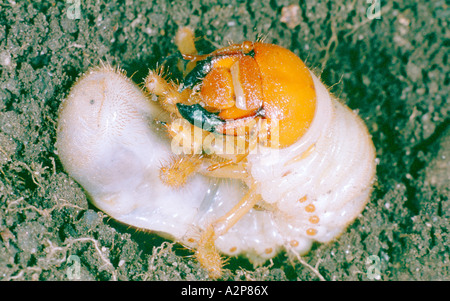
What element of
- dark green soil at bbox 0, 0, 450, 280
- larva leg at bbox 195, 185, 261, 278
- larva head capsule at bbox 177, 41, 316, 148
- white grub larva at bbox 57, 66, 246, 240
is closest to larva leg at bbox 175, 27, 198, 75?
dark green soil at bbox 0, 0, 450, 280

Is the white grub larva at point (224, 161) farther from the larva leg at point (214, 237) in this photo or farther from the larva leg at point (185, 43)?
the larva leg at point (185, 43)

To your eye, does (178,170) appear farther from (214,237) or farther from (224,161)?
(214,237)

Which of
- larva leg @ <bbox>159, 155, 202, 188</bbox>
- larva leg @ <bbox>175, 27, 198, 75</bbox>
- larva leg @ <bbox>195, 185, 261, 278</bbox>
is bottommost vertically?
larva leg @ <bbox>195, 185, 261, 278</bbox>

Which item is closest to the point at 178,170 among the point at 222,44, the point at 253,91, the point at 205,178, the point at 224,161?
the point at 224,161

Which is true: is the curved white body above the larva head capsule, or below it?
below

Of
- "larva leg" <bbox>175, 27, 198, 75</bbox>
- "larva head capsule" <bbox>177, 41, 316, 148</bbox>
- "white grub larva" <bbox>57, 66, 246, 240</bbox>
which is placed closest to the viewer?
"larva head capsule" <bbox>177, 41, 316, 148</bbox>

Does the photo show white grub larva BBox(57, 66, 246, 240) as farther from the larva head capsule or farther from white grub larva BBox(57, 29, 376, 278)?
the larva head capsule

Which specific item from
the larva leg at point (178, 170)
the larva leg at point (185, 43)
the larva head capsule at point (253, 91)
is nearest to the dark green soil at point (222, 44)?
the larva leg at point (185, 43)
